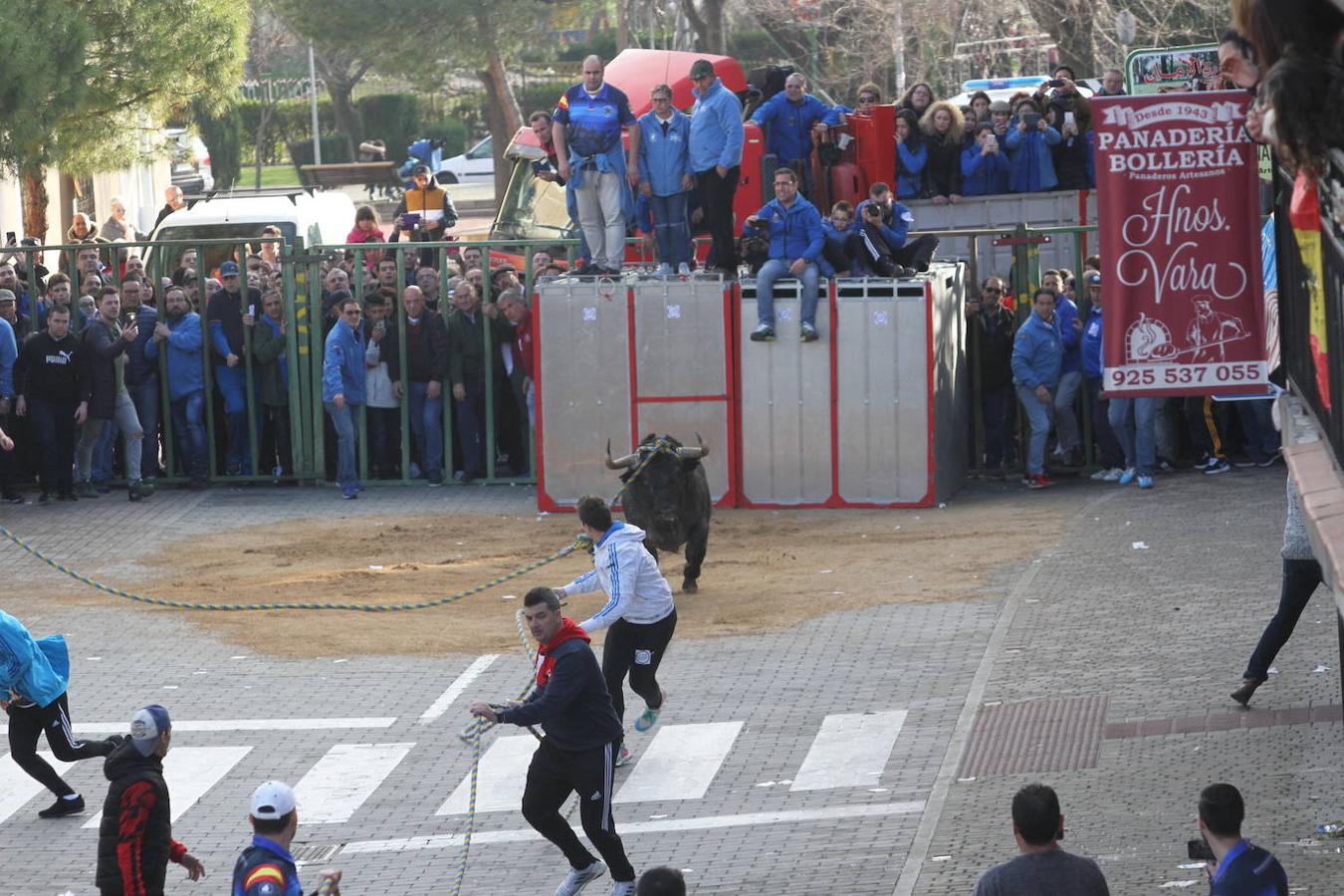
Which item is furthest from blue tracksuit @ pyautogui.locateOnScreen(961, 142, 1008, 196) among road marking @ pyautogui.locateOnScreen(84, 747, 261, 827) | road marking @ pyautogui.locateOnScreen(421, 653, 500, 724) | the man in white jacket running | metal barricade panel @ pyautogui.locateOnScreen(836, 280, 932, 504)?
road marking @ pyautogui.locateOnScreen(84, 747, 261, 827)

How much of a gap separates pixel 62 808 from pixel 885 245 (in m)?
12.4

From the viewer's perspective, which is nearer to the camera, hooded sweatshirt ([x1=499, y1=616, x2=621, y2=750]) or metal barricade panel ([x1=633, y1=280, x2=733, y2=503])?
hooded sweatshirt ([x1=499, y1=616, x2=621, y2=750])

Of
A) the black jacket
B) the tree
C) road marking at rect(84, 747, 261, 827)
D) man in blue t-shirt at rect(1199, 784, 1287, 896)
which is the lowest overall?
road marking at rect(84, 747, 261, 827)

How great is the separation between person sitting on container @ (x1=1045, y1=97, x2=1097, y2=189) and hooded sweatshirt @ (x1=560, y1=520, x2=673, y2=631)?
14.2 meters

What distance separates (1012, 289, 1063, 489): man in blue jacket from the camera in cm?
2289

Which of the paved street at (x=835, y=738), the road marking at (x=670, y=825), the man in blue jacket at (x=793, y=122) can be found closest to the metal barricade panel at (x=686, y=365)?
the man in blue jacket at (x=793, y=122)

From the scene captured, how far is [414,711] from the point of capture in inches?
595

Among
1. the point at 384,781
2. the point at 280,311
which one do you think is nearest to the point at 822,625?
the point at 384,781

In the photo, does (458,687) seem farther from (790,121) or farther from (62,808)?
(790,121)

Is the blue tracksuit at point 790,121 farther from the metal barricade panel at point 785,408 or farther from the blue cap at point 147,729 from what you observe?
the blue cap at point 147,729

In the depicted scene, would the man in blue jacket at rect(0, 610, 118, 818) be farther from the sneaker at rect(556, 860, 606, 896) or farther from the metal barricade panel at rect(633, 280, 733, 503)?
the metal barricade panel at rect(633, 280, 733, 503)

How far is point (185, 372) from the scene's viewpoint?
24.3 metres

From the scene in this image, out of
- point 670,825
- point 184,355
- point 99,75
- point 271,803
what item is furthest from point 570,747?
point 99,75

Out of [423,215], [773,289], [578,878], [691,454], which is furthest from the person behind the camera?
[423,215]
